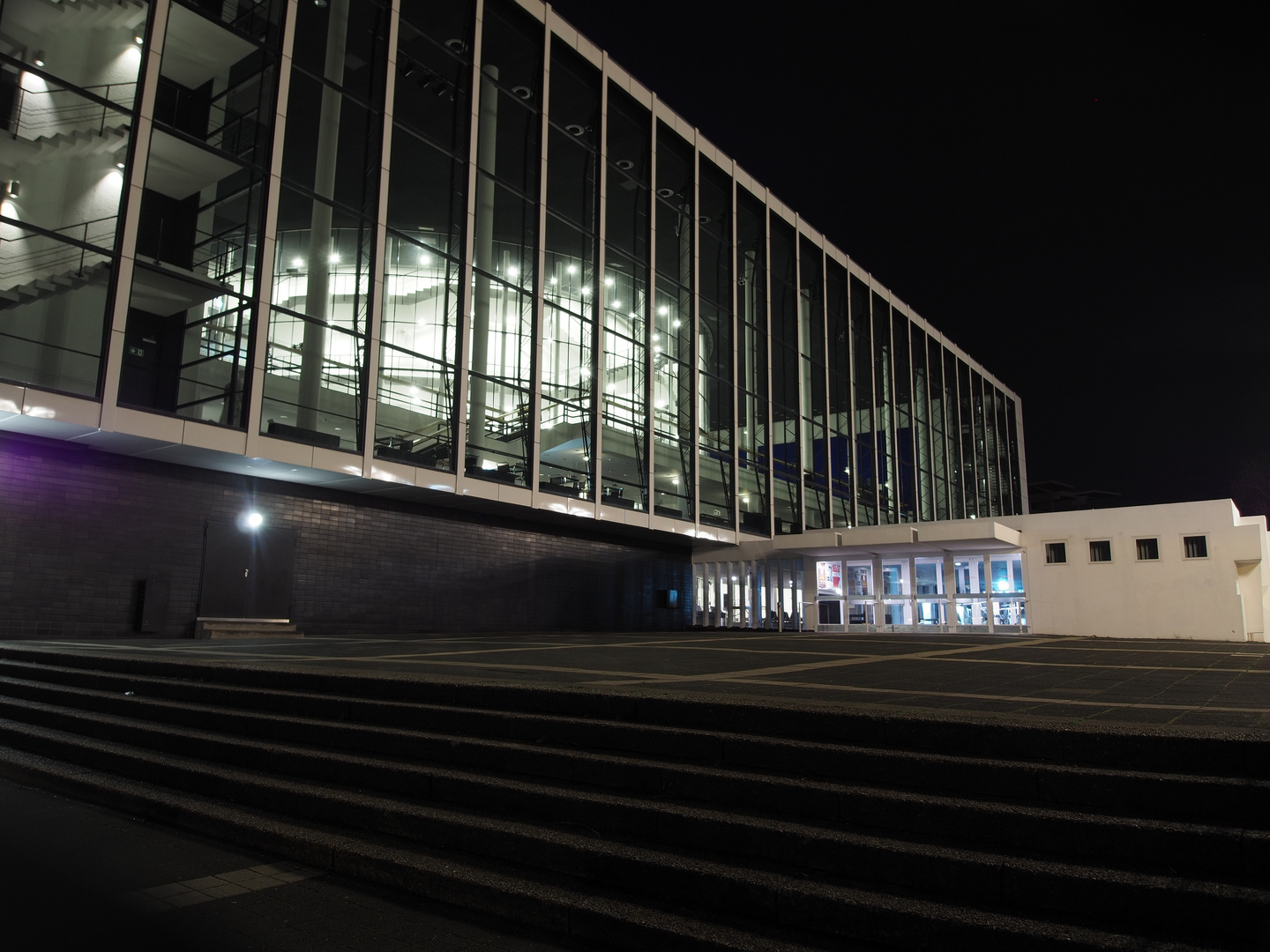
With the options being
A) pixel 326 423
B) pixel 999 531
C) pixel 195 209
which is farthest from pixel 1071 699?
pixel 326 423

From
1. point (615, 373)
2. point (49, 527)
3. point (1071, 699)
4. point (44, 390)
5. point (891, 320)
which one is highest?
point (891, 320)

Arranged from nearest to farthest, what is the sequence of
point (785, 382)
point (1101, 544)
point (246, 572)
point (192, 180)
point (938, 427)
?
point (246, 572)
point (192, 180)
point (1101, 544)
point (785, 382)
point (938, 427)

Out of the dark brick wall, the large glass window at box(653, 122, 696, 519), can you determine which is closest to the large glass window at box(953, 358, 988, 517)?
the large glass window at box(653, 122, 696, 519)

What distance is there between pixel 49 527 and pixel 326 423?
9539 mm

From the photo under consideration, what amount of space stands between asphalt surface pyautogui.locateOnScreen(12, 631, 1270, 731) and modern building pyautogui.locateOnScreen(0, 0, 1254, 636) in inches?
130

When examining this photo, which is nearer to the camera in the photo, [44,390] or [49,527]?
[44,390]

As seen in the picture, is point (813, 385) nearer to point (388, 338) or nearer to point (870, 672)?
point (388, 338)

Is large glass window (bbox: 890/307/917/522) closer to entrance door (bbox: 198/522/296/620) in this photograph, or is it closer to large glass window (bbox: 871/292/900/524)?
large glass window (bbox: 871/292/900/524)

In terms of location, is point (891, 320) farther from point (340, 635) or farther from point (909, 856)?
point (909, 856)

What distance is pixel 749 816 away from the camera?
421cm

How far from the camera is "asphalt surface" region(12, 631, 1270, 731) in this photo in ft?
17.6

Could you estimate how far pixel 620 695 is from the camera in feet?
17.7

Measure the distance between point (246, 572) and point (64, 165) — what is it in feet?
30.4

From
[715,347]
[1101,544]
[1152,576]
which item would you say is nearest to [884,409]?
[715,347]
